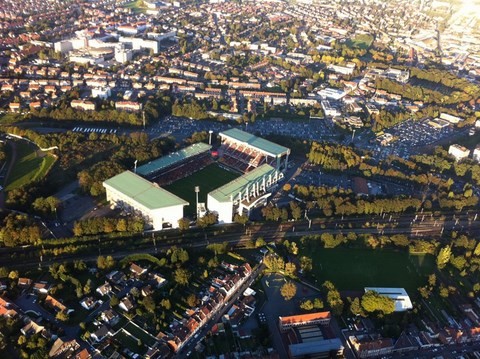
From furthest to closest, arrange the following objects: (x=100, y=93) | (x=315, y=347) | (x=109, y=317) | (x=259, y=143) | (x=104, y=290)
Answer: (x=100, y=93) → (x=259, y=143) → (x=104, y=290) → (x=109, y=317) → (x=315, y=347)

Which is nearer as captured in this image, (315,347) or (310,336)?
(315,347)

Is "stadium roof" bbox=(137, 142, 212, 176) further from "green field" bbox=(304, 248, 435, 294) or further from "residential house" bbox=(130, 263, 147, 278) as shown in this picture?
"green field" bbox=(304, 248, 435, 294)

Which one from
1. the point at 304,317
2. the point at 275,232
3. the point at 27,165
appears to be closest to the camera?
the point at 304,317

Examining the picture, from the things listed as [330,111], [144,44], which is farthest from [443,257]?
[144,44]

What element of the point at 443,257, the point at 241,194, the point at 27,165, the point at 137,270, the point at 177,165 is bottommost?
the point at 27,165

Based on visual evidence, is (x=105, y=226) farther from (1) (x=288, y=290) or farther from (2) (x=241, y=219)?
(1) (x=288, y=290)

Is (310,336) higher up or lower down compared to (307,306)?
lower down
